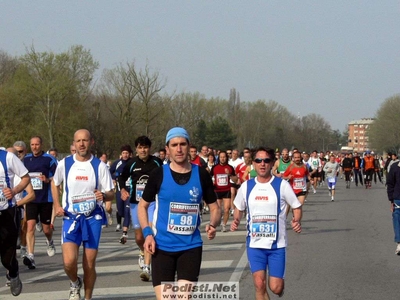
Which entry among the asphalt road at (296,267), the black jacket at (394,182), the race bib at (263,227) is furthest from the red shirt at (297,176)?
the race bib at (263,227)

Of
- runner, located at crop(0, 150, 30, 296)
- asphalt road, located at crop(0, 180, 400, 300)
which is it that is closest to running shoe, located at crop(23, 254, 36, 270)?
asphalt road, located at crop(0, 180, 400, 300)

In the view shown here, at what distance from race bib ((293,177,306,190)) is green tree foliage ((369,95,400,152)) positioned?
330ft

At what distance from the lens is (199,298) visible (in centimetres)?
772

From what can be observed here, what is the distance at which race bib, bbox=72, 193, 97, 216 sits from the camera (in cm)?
840

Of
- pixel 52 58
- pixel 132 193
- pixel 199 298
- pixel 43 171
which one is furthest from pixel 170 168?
pixel 52 58

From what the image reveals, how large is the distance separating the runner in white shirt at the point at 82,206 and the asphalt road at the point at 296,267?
2.98 feet

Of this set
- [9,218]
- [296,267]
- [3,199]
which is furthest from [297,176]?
[3,199]

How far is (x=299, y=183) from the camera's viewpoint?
59.6ft

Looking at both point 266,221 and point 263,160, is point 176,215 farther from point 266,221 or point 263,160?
point 263,160

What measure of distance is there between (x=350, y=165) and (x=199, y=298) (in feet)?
113

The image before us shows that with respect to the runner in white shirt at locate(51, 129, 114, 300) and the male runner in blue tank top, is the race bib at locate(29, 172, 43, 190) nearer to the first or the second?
the runner in white shirt at locate(51, 129, 114, 300)

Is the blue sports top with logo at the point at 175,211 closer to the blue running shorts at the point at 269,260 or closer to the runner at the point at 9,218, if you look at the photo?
the blue running shorts at the point at 269,260

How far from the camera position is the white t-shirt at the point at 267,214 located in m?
7.50

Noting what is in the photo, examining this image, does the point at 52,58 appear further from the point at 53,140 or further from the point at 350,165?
the point at 350,165
